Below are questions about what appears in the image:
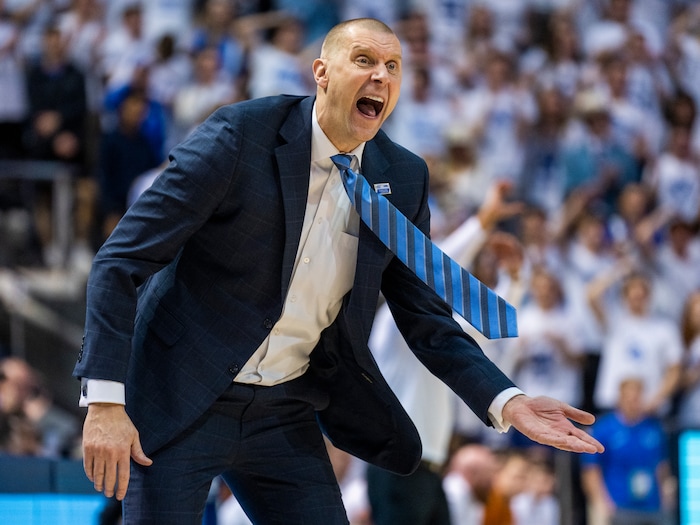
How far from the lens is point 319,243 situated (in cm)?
328

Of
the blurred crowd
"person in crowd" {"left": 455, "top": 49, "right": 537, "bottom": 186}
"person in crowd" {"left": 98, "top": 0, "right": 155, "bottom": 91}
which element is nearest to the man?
the blurred crowd

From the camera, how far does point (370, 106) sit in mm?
3273

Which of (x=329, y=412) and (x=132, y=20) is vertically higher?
(x=132, y=20)

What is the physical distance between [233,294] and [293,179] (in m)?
0.35

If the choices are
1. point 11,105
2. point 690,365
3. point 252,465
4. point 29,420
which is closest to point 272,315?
point 252,465

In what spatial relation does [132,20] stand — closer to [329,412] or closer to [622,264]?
[622,264]

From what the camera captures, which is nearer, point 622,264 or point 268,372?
point 268,372

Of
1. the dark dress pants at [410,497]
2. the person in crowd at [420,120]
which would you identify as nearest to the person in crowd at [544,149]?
the person in crowd at [420,120]

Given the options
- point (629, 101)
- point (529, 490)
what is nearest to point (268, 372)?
point (529, 490)

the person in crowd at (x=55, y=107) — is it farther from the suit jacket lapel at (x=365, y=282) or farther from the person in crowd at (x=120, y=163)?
the suit jacket lapel at (x=365, y=282)

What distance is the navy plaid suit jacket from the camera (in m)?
2.96

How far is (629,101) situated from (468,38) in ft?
5.11

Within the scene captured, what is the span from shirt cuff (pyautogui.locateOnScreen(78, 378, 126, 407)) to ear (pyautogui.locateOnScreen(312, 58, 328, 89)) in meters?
1.02

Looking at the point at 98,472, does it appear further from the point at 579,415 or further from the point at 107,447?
the point at 579,415
